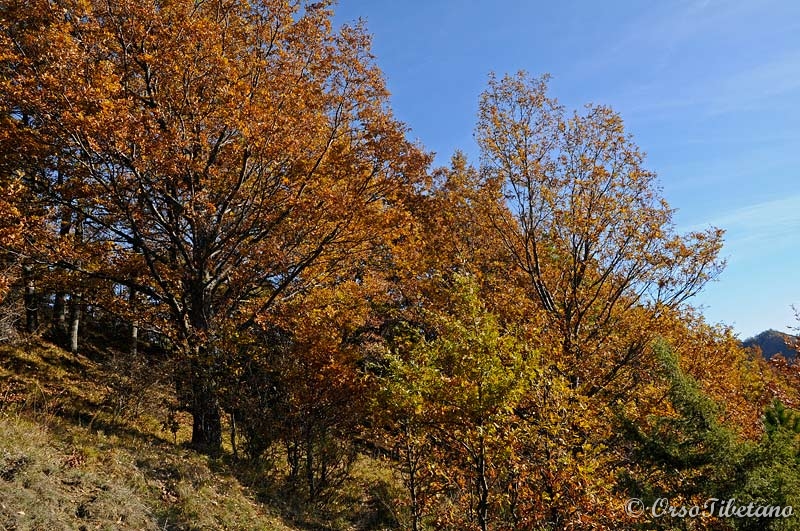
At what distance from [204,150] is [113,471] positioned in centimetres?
740

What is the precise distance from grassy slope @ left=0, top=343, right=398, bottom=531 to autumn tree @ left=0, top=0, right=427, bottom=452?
157 cm

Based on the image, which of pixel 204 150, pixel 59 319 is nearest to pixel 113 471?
pixel 204 150

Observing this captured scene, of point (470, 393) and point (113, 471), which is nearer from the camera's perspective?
point (470, 393)

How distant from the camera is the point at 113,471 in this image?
26.4 ft

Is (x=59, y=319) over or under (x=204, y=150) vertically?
under

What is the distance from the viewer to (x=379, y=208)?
1298cm

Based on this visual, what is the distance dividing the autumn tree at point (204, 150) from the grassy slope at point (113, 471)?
5.16ft

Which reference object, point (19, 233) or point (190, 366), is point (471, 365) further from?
point (19, 233)

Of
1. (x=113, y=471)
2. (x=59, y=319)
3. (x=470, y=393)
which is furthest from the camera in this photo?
(x=59, y=319)

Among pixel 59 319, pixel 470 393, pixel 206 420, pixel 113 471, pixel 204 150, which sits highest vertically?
pixel 204 150

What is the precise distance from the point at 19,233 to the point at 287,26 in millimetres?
8039

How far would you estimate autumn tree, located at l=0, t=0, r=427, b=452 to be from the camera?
9.32 m

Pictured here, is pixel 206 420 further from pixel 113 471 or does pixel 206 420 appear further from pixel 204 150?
pixel 204 150

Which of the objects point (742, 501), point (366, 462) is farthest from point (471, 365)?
point (366, 462)
